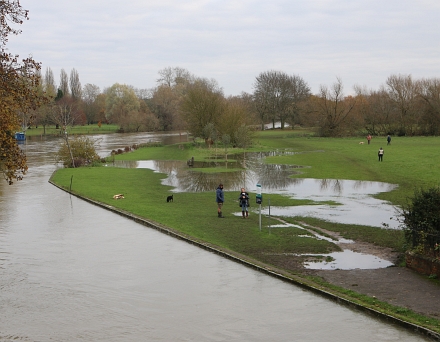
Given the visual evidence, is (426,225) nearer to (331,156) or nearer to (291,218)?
(291,218)

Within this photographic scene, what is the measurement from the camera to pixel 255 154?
213ft

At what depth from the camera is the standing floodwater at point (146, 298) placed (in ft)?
37.5

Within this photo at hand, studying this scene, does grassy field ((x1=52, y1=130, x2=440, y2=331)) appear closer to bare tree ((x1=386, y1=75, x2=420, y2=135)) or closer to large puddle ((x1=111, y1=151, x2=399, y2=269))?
large puddle ((x1=111, y1=151, x2=399, y2=269))

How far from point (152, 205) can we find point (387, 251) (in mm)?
13924

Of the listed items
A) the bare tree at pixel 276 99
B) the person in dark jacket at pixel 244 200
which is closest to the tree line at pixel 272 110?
the bare tree at pixel 276 99

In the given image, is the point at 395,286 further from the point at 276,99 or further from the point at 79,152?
the point at 276,99

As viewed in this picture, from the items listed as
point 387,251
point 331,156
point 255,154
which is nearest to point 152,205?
point 387,251

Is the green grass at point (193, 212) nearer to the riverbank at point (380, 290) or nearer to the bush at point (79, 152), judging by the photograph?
the riverbank at point (380, 290)

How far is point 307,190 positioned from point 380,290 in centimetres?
1998

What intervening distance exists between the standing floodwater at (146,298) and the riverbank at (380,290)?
252 millimetres

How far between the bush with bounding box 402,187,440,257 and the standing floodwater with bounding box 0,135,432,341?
3.84 metres

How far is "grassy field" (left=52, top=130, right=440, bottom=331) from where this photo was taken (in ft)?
61.0

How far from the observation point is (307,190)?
3347cm

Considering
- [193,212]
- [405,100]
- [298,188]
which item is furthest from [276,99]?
[193,212]
